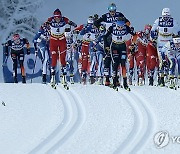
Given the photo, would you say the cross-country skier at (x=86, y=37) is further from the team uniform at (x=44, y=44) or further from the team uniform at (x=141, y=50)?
the team uniform at (x=44, y=44)

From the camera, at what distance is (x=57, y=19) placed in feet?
44.4

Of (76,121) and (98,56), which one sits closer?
(76,121)

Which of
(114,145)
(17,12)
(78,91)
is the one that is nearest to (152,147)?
(114,145)

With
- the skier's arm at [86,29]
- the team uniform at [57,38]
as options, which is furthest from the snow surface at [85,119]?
the skier's arm at [86,29]

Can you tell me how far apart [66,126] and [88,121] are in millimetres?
429

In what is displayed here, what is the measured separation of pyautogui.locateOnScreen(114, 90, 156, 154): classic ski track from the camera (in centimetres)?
714

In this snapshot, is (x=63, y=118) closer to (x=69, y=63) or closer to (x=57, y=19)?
(x=57, y=19)

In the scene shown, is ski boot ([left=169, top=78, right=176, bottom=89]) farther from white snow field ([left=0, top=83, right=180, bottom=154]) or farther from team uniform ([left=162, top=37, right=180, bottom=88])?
white snow field ([left=0, top=83, right=180, bottom=154])

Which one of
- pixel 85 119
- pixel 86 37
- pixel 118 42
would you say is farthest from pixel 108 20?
pixel 85 119

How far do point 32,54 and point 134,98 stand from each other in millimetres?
10726

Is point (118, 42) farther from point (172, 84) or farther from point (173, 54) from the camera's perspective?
point (172, 84)

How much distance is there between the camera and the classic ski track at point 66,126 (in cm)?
724

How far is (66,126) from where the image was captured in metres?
8.34

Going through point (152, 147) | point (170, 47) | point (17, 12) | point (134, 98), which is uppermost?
point (17, 12)
